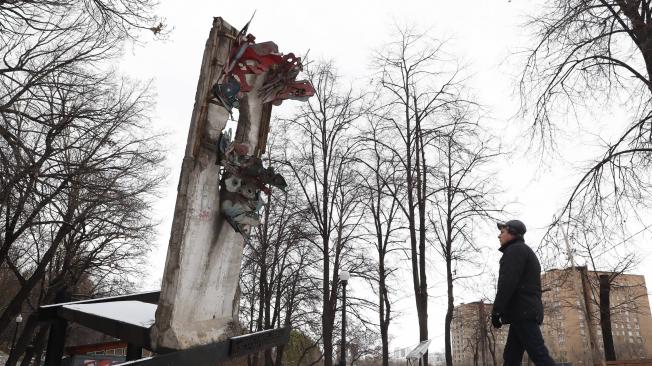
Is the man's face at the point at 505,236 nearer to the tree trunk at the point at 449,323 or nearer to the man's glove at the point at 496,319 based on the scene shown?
the man's glove at the point at 496,319

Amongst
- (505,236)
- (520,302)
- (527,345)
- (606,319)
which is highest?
(606,319)

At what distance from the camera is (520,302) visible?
4.48 m

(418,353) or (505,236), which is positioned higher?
(505,236)

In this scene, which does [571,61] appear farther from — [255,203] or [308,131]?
[308,131]

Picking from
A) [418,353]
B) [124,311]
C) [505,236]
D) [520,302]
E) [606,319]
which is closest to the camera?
[124,311]

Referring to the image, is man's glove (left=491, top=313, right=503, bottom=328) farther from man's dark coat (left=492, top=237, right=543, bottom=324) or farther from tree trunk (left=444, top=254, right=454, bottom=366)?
tree trunk (left=444, top=254, right=454, bottom=366)

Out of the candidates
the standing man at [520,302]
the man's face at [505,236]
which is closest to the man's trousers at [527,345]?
the standing man at [520,302]

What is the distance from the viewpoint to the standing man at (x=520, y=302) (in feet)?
14.2

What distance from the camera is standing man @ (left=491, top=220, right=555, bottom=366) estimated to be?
4332mm

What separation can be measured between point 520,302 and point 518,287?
15cm

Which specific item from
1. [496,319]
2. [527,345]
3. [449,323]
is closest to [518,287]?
[496,319]

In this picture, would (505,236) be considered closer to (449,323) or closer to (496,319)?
(496,319)

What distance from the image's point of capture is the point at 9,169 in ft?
28.3

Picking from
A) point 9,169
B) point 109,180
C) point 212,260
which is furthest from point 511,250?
point 109,180
